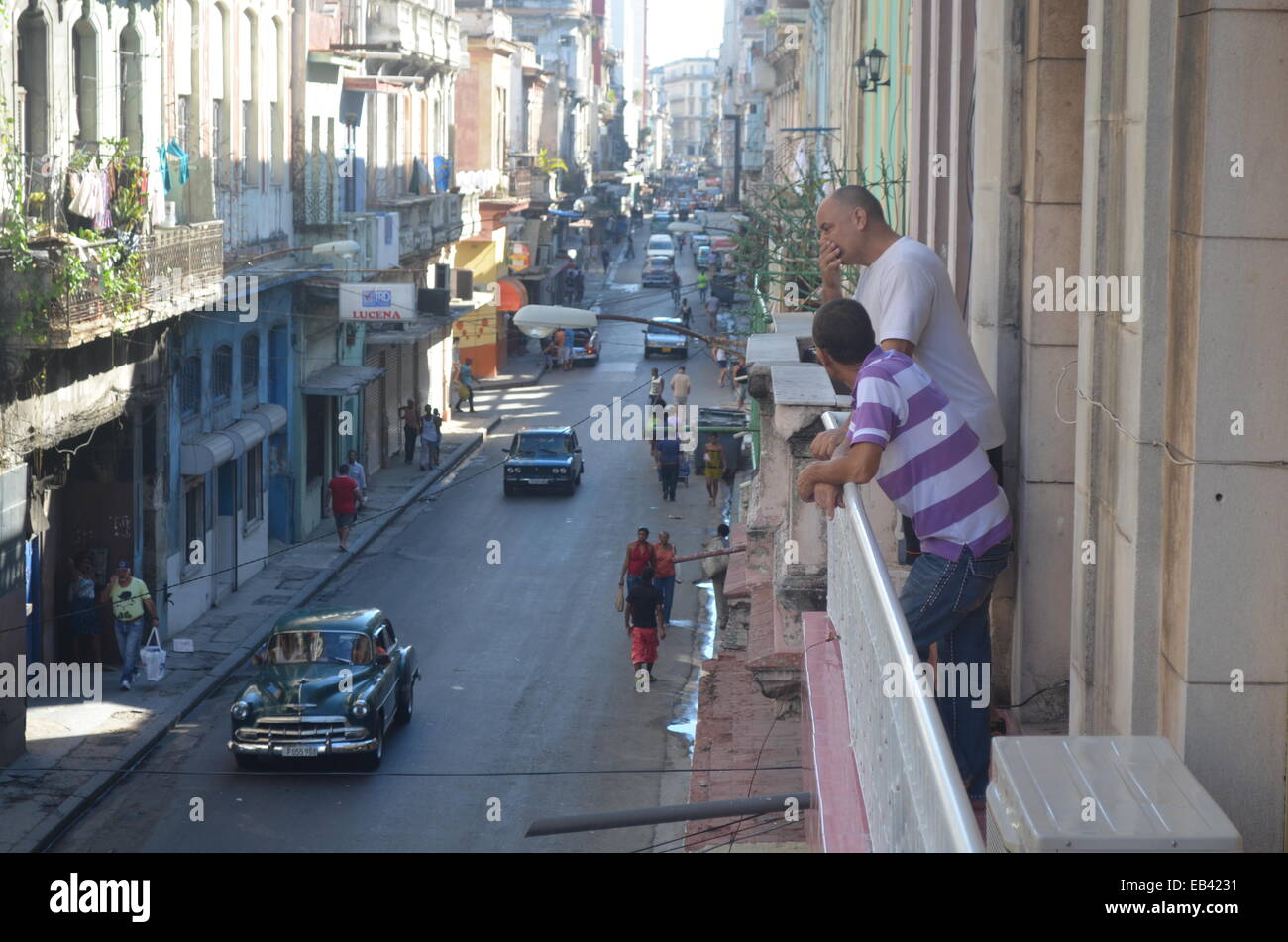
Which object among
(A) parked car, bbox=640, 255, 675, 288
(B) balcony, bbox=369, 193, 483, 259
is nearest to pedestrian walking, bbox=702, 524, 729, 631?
(B) balcony, bbox=369, 193, 483, 259

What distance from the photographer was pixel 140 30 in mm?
23984

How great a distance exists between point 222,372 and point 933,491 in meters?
23.8

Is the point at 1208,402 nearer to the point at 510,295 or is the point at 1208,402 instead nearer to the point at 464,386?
the point at 510,295

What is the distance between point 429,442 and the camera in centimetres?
4041

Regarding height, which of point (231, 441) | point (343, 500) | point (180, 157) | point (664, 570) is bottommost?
point (343, 500)

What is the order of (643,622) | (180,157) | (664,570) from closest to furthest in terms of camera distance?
1. (643,622)
2. (664,570)
3. (180,157)

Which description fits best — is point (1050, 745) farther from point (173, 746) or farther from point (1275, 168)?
point (173, 746)

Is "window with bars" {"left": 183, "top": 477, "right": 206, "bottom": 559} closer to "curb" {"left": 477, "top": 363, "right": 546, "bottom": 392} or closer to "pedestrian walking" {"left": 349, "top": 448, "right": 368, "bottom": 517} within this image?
"pedestrian walking" {"left": 349, "top": 448, "right": 368, "bottom": 517}

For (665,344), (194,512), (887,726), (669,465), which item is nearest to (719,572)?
(194,512)

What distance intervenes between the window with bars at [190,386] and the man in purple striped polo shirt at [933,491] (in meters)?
21.0

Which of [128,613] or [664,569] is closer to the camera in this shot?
[128,613]

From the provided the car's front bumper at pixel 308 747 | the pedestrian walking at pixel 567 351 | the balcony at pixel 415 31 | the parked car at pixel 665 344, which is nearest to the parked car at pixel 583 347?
the pedestrian walking at pixel 567 351

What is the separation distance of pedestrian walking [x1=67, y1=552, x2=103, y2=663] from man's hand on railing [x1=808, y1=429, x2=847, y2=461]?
17.3 m

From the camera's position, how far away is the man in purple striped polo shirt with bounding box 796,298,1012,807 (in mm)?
5801
